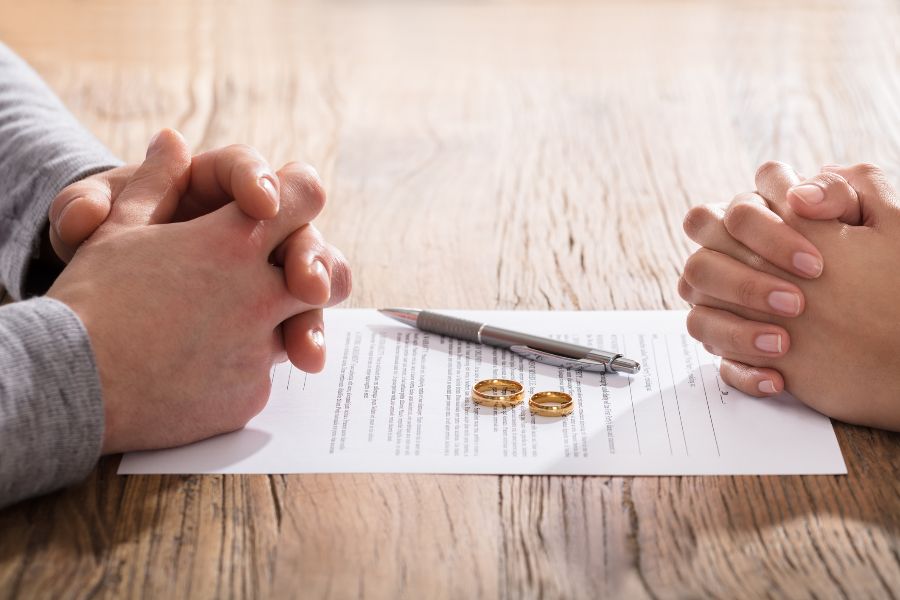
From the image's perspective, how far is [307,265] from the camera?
2.64 ft

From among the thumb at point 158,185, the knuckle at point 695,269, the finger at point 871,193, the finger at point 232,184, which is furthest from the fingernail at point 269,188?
the finger at point 871,193

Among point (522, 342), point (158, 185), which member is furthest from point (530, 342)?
point (158, 185)

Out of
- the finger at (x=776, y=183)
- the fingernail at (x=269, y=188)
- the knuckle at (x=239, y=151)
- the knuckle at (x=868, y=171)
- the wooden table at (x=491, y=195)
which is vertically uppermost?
the knuckle at (x=239, y=151)

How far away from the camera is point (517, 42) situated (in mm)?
1789

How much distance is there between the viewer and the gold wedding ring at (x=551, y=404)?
80 centimetres

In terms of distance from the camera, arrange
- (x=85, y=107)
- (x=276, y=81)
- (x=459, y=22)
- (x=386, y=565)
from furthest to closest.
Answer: (x=459, y=22)
(x=276, y=81)
(x=85, y=107)
(x=386, y=565)

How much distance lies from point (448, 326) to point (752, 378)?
0.26 m

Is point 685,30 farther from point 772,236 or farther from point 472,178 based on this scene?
point 772,236

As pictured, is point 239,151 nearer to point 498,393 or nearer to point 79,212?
point 79,212

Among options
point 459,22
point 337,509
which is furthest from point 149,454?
point 459,22

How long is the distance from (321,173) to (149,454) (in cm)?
60

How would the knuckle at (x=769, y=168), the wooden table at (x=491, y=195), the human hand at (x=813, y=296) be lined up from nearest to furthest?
the wooden table at (x=491, y=195) → the human hand at (x=813, y=296) → the knuckle at (x=769, y=168)

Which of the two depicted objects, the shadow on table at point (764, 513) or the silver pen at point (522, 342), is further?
the silver pen at point (522, 342)

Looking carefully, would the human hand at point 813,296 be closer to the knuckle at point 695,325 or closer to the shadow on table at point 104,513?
the knuckle at point 695,325
